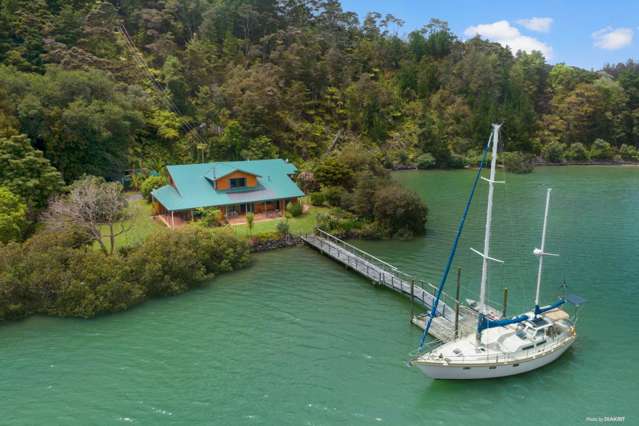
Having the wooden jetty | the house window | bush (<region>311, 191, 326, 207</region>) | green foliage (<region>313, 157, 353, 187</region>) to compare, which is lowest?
the wooden jetty

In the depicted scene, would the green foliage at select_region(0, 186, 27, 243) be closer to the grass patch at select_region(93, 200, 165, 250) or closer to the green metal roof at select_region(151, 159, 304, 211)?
the grass patch at select_region(93, 200, 165, 250)

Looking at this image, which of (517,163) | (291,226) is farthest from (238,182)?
(517,163)

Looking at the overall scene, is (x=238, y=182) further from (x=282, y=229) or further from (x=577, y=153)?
(x=577, y=153)

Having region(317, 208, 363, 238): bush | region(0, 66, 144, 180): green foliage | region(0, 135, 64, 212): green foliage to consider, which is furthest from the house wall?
region(0, 135, 64, 212): green foliage

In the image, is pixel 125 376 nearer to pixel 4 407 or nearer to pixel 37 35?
pixel 4 407

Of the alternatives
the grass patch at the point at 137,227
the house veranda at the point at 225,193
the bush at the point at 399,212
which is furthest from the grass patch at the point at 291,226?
the grass patch at the point at 137,227

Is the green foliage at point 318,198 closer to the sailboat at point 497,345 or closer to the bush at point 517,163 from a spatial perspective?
the sailboat at point 497,345

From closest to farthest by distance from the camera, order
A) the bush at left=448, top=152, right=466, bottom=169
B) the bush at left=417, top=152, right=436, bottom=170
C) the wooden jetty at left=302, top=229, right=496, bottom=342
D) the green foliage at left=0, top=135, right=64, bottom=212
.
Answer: the wooden jetty at left=302, top=229, right=496, bottom=342 < the green foliage at left=0, top=135, right=64, bottom=212 < the bush at left=417, top=152, right=436, bottom=170 < the bush at left=448, top=152, right=466, bottom=169

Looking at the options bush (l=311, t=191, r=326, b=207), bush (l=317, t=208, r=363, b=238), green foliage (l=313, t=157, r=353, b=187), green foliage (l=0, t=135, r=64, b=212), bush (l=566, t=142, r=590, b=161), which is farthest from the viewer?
bush (l=566, t=142, r=590, b=161)
